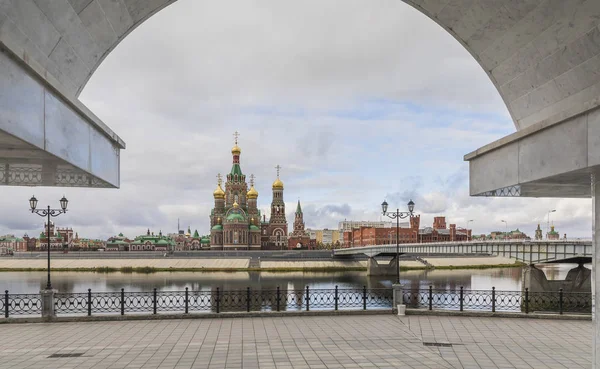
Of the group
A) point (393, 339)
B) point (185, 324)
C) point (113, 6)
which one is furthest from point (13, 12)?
point (185, 324)

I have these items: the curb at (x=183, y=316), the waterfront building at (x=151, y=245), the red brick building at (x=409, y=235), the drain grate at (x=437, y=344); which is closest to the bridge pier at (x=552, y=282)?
the curb at (x=183, y=316)

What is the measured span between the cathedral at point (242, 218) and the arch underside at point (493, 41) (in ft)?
288

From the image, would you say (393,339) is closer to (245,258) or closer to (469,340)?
(469,340)

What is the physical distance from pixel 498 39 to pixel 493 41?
0.09 meters

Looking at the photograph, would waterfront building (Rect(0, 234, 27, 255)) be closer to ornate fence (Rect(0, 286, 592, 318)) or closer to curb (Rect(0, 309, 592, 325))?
ornate fence (Rect(0, 286, 592, 318))

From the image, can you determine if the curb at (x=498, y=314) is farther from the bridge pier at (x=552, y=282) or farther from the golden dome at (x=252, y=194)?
the golden dome at (x=252, y=194)

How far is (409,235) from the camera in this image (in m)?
105

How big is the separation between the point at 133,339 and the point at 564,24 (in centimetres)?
1193

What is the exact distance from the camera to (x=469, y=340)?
41.9ft

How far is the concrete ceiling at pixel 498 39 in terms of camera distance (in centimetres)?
530

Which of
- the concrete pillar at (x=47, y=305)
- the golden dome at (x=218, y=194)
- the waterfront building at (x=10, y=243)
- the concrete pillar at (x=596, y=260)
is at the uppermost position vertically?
the golden dome at (x=218, y=194)

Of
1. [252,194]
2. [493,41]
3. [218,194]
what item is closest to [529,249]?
[493,41]

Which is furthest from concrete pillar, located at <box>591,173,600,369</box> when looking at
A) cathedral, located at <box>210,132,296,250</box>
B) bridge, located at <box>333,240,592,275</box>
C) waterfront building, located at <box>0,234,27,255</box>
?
waterfront building, located at <box>0,234,27,255</box>

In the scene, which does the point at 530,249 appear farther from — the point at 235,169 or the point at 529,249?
the point at 235,169
